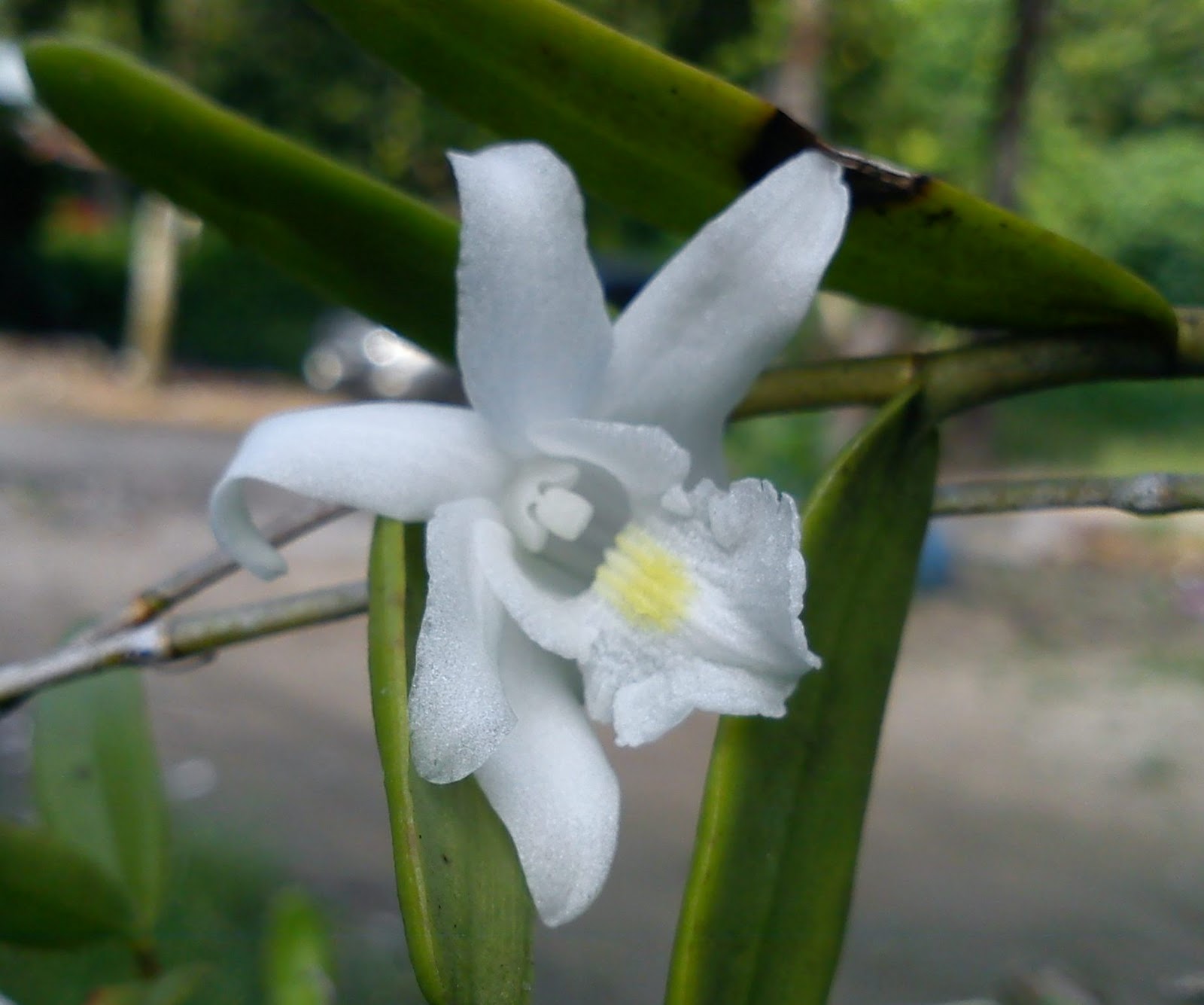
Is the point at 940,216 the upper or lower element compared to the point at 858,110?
lower

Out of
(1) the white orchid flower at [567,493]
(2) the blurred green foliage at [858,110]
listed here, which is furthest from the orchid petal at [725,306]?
(2) the blurred green foliage at [858,110]

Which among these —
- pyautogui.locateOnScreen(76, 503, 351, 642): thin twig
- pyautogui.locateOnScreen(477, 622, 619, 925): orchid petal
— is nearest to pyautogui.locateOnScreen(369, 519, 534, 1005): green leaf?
pyautogui.locateOnScreen(477, 622, 619, 925): orchid petal

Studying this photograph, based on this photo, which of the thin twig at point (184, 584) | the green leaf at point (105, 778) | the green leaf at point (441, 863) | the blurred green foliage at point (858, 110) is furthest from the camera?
the blurred green foliage at point (858, 110)

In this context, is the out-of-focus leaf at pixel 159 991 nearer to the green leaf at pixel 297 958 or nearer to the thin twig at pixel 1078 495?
the green leaf at pixel 297 958

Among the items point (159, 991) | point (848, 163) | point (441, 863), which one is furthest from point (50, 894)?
point (848, 163)

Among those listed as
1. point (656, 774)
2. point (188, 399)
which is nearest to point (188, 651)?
point (656, 774)

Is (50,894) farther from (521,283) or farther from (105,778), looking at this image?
(521,283)
